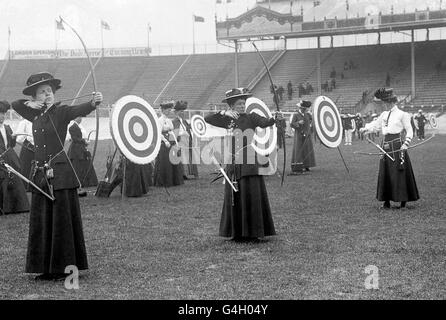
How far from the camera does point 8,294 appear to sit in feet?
18.9

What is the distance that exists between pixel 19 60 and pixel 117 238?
2113 inches

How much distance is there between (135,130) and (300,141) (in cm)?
642

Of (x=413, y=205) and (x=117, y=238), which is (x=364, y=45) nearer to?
(x=413, y=205)

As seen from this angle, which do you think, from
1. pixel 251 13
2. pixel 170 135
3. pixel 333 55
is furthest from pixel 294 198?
pixel 333 55

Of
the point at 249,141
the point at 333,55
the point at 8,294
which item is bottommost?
the point at 8,294

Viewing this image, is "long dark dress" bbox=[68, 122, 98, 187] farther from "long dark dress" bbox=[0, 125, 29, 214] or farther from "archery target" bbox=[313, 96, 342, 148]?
"archery target" bbox=[313, 96, 342, 148]

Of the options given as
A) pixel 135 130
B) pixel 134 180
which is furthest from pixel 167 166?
pixel 135 130

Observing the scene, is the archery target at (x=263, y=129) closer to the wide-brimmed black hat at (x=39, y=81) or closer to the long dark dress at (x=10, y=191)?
the long dark dress at (x=10, y=191)

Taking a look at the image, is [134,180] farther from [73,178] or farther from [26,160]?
[73,178]

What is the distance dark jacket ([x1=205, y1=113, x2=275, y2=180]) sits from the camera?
7719 mm

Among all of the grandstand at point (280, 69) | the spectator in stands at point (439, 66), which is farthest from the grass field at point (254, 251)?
the spectator in stands at point (439, 66)

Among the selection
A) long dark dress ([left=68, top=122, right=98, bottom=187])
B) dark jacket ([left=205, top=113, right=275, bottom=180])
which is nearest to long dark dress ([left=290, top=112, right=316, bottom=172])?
long dark dress ([left=68, top=122, right=98, bottom=187])

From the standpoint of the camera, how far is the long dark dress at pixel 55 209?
616 centimetres

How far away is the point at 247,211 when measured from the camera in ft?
25.1
